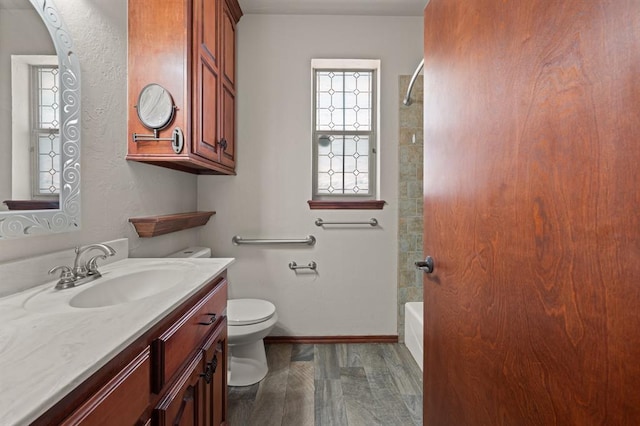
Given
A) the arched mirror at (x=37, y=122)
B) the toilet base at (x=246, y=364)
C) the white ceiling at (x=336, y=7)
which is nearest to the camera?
the arched mirror at (x=37, y=122)

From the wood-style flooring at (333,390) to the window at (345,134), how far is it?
1.20 meters

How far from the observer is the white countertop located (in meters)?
0.42

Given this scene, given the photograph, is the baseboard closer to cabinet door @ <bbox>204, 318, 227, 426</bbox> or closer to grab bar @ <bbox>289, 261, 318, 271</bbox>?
grab bar @ <bbox>289, 261, 318, 271</bbox>

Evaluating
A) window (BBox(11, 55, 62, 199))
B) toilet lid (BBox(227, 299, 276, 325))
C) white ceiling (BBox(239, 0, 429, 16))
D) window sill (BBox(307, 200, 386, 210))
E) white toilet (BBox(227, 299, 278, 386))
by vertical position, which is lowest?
white toilet (BBox(227, 299, 278, 386))

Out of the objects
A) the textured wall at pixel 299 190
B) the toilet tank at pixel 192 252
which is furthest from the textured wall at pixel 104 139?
the textured wall at pixel 299 190

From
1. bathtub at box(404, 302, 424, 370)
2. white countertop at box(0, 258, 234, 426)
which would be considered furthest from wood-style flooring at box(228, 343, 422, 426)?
white countertop at box(0, 258, 234, 426)

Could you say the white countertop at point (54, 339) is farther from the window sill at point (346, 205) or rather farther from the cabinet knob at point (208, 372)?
the window sill at point (346, 205)

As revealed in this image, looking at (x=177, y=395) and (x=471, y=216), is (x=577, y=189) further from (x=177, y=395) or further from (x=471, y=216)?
(x=177, y=395)

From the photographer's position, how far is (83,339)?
59 centimetres

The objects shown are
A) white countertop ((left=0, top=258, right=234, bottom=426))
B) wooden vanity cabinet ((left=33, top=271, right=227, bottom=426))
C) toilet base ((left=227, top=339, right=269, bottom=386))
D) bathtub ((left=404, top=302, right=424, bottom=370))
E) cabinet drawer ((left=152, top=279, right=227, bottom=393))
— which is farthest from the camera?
toilet base ((left=227, top=339, right=269, bottom=386))

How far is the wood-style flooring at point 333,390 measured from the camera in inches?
62.1

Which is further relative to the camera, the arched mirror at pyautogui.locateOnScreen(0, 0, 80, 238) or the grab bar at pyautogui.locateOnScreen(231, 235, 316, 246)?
the grab bar at pyautogui.locateOnScreen(231, 235, 316, 246)

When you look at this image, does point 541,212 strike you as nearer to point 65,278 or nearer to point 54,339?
point 54,339

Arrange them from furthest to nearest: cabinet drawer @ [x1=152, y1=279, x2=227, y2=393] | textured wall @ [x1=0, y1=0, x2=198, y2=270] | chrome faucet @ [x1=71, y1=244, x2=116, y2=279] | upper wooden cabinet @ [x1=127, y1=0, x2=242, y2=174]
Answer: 1. upper wooden cabinet @ [x1=127, y1=0, x2=242, y2=174]
2. textured wall @ [x1=0, y1=0, x2=198, y2=270]
3. chrome faucet @ [x1=71, y1=244, x2=116, y2=279]
4. cabinet drawer @ [x1=152, y1=279, x2=227, y2=393]
